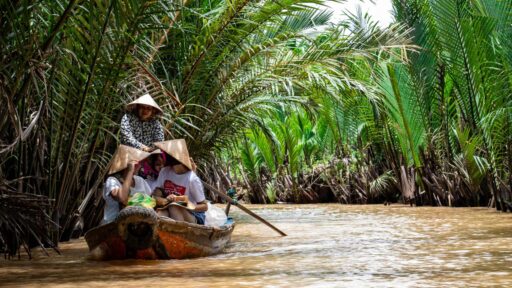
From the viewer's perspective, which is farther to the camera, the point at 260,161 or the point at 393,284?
the point at 260,161

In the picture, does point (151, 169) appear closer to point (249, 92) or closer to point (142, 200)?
point (142, 200)

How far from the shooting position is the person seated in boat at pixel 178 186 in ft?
22.6

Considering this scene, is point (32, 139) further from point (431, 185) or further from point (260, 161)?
point (260, 161)

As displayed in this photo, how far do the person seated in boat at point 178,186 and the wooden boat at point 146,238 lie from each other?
233 mm

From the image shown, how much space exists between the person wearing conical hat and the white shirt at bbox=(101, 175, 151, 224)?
20.7 inches

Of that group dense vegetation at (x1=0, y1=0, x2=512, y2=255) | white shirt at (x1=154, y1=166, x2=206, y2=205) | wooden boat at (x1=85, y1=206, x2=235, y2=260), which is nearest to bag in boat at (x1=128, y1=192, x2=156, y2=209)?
wooden boat at (x1=85, y1=206, x2=235, y2=260)

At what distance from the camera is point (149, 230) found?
21.0ft

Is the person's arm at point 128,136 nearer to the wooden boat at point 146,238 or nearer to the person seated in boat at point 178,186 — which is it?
the person seated in boat at point 178,186

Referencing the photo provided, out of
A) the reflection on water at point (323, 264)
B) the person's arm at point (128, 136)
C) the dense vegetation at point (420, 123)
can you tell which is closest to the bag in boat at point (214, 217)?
the reflection on water at point (323, 264)

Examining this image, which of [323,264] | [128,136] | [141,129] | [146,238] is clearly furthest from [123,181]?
[323,264]

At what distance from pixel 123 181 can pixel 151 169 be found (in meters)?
0.47

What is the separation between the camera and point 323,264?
241 inches

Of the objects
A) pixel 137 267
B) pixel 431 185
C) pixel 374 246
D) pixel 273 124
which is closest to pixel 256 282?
pixel 137 267

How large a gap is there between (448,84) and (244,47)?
5031 mm
